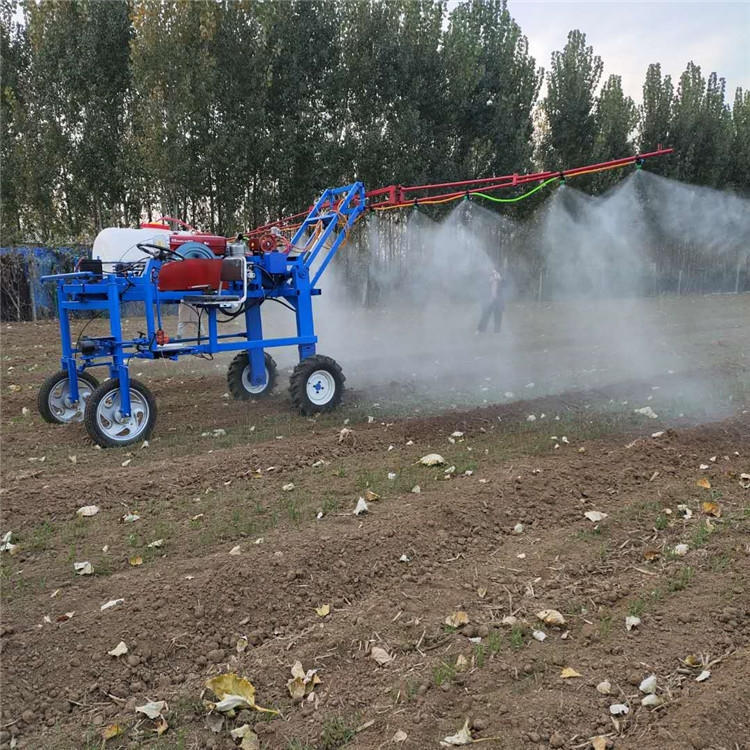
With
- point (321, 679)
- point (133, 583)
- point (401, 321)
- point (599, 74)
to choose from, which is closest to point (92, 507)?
point (133, 583)

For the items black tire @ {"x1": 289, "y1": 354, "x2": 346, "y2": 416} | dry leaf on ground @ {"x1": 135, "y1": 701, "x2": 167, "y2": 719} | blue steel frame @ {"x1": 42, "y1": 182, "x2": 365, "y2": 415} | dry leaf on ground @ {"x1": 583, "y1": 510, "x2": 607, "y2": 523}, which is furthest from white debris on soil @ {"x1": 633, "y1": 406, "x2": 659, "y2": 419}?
dry leaf on ground @ {"x1": 135, "y1": 701, "x2": 167, "y2": 719}

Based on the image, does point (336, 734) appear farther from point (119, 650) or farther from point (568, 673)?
point (119, 650)

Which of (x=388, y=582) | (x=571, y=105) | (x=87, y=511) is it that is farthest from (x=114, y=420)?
(x=571, y=105)

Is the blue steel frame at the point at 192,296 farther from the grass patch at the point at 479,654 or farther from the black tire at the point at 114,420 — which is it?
the grass patch at the point at 479,654

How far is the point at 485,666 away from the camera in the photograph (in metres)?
3.62

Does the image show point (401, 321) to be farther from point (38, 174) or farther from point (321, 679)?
point (321, 679)

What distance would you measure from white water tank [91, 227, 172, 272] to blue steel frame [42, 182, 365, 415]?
1.13ft

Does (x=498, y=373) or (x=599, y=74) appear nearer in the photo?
(x=498, y=373)

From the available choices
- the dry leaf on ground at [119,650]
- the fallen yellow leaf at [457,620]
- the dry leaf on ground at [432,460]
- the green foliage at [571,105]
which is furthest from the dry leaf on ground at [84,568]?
the green foliage at [571,105]

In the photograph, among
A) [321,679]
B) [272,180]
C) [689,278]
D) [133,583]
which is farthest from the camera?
[689,278]

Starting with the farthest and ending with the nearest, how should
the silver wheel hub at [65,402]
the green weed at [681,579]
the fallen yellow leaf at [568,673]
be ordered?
the silver wheel hub at [65,402] < the green weed at [681,579] < the fallen yellow leaf at [568,673]

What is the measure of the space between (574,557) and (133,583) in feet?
9.51

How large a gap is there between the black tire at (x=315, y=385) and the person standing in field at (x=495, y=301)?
880 centimetres

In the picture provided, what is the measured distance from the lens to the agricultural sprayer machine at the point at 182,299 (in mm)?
7930
